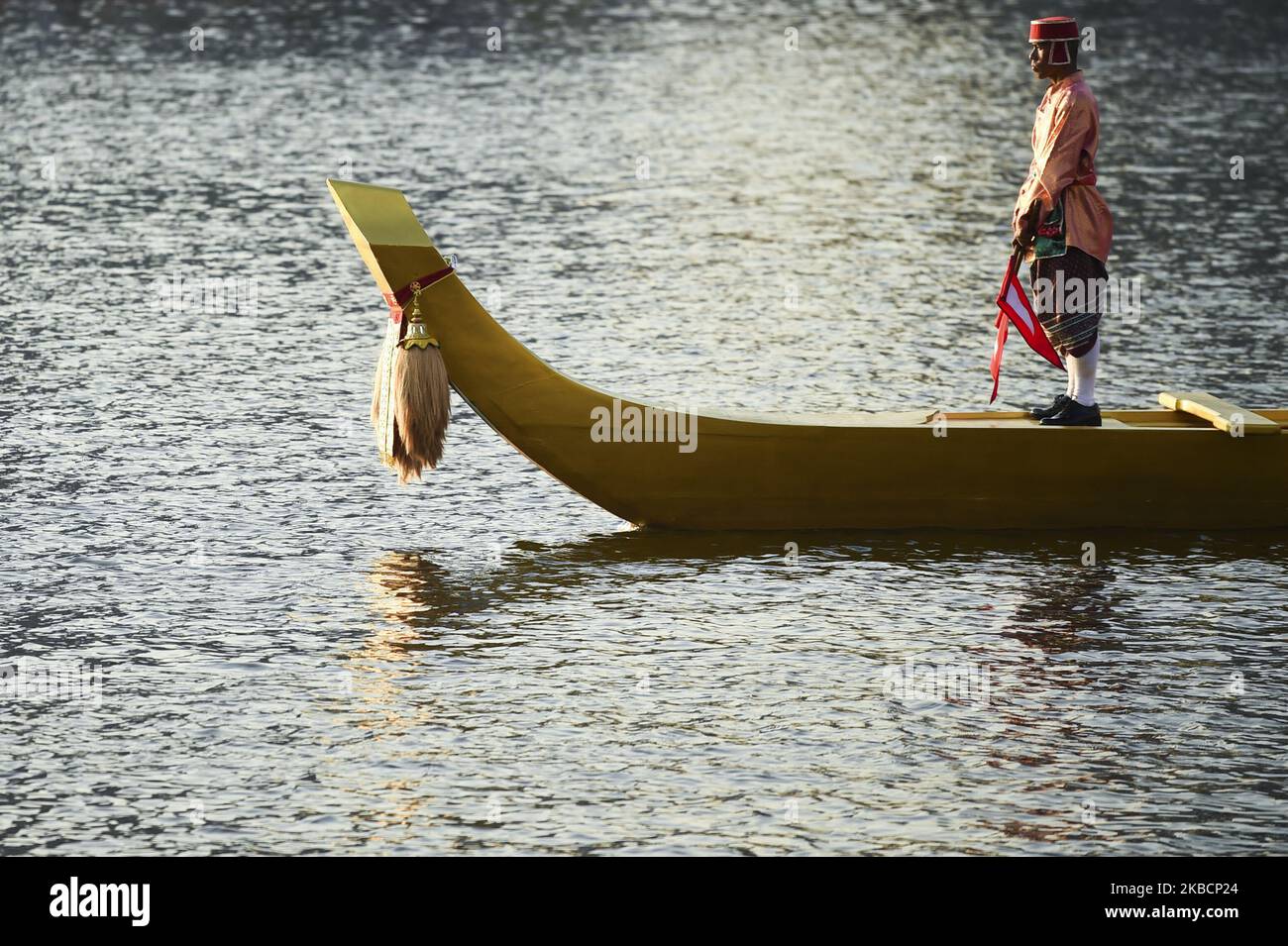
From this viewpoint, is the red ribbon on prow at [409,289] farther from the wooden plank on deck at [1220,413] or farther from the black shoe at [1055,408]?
the wooden plank on deck at [1220,413]

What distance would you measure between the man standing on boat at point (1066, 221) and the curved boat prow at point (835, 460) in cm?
29

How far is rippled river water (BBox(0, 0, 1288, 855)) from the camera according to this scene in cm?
701

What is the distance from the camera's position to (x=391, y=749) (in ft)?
24.0

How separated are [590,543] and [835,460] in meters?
1.16

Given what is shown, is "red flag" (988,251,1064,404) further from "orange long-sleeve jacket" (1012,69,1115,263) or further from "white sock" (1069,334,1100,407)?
"orange long-sleeve jacket" (1012,69,1115,263)

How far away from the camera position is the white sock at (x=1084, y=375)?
978 cm

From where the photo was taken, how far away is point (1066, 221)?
969 centimetres

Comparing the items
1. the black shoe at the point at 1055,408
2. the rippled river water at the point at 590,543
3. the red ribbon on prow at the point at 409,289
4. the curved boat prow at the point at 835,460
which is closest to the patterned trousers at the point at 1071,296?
the black shoe at the point at 1055,408

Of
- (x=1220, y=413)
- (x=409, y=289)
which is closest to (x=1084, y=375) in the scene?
(x=1220, y=413)

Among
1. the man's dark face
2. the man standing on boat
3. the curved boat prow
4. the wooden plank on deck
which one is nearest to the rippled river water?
the curved boat prow

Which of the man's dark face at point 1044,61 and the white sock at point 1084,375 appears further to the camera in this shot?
the white sock at point 1084,375
